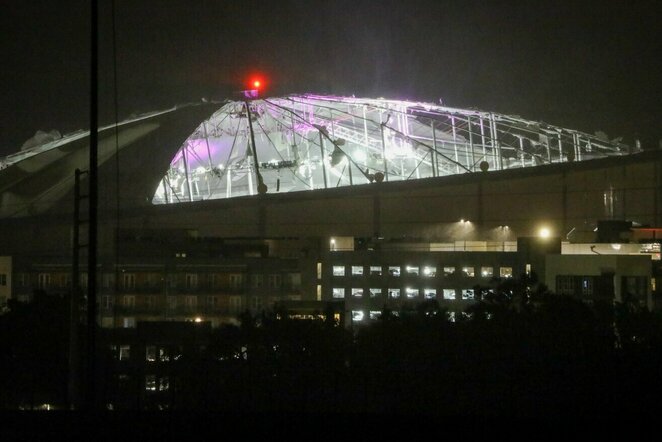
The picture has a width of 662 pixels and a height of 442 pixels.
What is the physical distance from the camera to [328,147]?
59.2 ft

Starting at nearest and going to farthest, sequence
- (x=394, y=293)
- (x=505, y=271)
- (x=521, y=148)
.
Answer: (x=505, y=271) → (x=394, y=293) → (x=521, y=148)

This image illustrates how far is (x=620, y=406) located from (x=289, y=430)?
7.36ft

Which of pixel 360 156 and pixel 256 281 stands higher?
pixel 360 156

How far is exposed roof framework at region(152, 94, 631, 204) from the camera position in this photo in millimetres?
17469

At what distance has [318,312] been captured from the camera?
1202 cm

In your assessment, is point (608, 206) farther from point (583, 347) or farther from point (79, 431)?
point (79, 431)

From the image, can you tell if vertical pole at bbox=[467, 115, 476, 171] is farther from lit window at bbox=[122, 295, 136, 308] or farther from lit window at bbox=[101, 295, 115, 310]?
Result: lit window at bbox=[101, 295, 115, 310]

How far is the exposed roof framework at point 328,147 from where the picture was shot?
17.5m

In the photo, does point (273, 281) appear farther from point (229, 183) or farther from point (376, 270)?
point (229, 183)

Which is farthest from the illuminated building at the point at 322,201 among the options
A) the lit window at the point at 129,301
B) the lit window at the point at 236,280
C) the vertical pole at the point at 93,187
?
the vertical pole at the point at 93,187

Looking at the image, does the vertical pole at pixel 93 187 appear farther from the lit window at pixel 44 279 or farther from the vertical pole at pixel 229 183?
the vertical pole at pixel 229 183

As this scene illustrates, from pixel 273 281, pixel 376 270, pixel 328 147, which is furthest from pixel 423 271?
pixel 328 147

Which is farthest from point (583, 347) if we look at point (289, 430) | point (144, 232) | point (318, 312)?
point (144, 232)

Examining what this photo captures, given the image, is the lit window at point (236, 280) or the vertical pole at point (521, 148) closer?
the lit window at point (236, 280)
